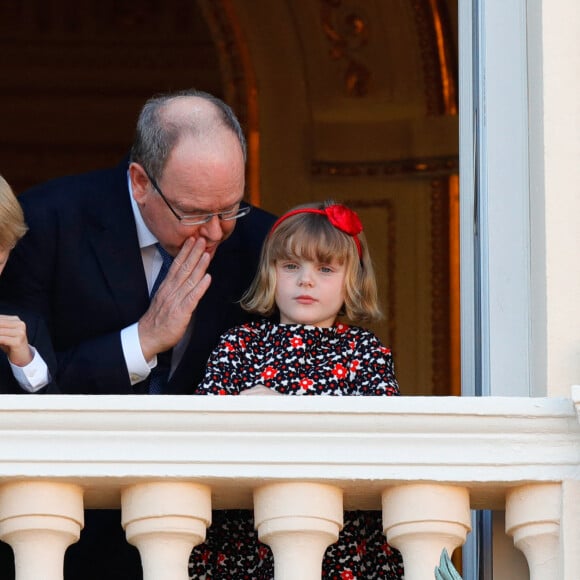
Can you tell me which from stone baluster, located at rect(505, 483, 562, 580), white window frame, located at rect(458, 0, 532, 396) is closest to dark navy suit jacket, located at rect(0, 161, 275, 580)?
white window frame, located at rect(458, 0, 532, 396)

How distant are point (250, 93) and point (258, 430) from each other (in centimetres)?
432

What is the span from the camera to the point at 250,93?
23.4 feet

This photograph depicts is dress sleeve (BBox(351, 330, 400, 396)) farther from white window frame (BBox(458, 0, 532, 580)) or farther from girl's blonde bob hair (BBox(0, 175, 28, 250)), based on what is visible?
girl's blonde bob hair (BBox(0, 175, 28, 250))

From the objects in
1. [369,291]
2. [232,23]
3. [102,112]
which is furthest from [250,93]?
[369,291]

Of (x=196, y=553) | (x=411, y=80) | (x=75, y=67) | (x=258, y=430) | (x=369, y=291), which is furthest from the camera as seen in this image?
(x=75, y=67)

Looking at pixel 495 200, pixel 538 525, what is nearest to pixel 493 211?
pixel 495 200

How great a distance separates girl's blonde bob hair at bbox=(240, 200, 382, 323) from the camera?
3.69 meters

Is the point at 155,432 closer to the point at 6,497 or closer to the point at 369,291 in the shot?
the point at 6,497

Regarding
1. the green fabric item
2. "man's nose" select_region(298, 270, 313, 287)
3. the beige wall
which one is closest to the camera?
the green fabric item

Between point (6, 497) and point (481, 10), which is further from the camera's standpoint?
point (481, 10)

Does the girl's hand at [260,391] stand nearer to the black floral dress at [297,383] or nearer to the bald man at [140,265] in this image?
the black floral dress at [297,383]

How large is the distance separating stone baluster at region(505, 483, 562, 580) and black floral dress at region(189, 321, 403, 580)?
1.52 ft

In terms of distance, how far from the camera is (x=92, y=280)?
12.7 ft

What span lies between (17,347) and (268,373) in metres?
0.49
